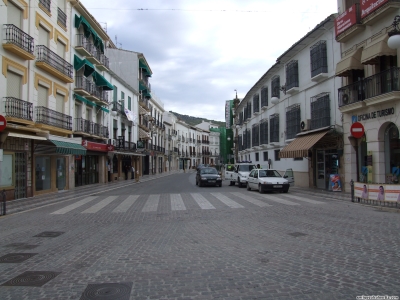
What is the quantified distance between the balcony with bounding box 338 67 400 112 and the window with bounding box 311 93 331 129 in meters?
1.84

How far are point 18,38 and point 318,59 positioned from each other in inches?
674

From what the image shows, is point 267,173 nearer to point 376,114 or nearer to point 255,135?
point 376,114

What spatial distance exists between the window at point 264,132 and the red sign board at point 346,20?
1427 centimetres

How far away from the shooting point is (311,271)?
16.8 ft

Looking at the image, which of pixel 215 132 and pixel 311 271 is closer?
pixel 311 271

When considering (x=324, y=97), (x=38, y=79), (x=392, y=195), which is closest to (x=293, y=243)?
(x=392, y=195)

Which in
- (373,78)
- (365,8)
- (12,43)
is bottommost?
(373,78)

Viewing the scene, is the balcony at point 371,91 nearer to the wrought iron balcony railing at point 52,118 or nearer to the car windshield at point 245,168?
the car windshield at point 245,168

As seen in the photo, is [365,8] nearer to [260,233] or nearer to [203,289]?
[260,233]

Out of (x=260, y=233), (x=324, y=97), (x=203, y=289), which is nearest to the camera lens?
(x=203, y=289)

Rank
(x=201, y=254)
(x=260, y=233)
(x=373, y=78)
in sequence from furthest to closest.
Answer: (x=373, y=78)
(x=260, y=233)
(x=201, y=254)

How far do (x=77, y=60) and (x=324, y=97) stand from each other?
17.4 metres

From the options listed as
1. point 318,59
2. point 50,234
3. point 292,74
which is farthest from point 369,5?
point 50,234

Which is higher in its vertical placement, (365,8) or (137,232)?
(365,8)
